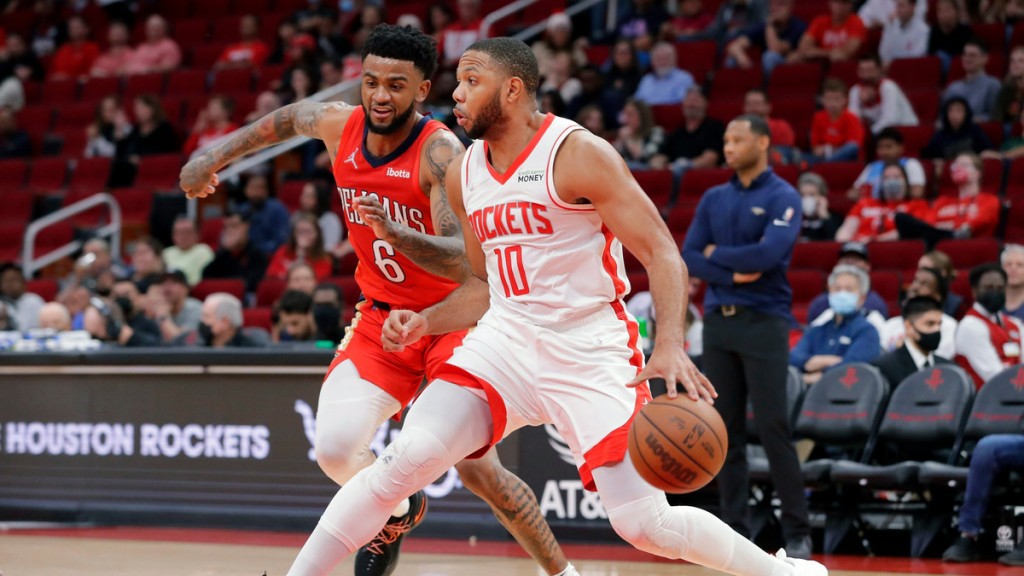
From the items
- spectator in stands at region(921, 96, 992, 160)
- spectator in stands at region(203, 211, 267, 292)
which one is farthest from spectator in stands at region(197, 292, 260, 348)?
Result: spectator in stands at region(921, 96, 992, 160)

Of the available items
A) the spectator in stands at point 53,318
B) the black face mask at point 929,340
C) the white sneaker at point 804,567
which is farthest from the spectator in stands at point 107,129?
the white sneaker at point 804,567

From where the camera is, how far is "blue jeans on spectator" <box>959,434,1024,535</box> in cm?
731

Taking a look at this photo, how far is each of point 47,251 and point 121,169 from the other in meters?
1.25

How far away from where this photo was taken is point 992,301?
27.6 ft

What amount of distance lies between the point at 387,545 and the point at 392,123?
67.0 inches

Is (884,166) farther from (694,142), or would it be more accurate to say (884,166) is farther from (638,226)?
(638,226)

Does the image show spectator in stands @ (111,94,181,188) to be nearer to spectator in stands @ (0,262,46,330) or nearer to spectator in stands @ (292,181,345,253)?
spectator in stands @ (0,262,46,330)

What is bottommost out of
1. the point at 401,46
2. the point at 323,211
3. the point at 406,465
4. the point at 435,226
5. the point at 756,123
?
the point at 323,211

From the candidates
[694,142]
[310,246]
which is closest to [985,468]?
[694,142]

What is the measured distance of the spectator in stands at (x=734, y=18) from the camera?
46.9 feet

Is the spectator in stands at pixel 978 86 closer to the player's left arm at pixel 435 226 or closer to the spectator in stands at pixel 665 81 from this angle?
the spectator in stands at pixel 665 81

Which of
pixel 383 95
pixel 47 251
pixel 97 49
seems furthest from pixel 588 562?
A: pixel 97 49

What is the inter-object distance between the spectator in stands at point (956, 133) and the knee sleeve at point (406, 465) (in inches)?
313

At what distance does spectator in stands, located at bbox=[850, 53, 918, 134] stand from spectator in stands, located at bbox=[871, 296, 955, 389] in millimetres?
4138
